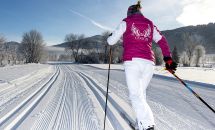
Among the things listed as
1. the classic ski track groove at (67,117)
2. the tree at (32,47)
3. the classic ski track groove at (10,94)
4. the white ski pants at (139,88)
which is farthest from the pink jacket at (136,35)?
the tree at (32,47)

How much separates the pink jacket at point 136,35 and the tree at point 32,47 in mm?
105695

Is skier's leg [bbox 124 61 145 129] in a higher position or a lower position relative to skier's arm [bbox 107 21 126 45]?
lower

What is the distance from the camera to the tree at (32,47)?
351 ft

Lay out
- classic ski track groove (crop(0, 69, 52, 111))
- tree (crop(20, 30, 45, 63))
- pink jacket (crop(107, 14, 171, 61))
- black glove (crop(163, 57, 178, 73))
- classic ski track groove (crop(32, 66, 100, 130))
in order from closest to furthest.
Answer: pink jacket (crop(107, 14, 171, 61)) < black glove (crop(163, 57, 178, 73)) < classic ski track groove (crop(32, 66, 100, 130)) < classic ski track groove (crop(0, 69, 52, 111)) < tree (crop(20, 30, 45, 63))

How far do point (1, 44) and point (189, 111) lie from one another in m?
103

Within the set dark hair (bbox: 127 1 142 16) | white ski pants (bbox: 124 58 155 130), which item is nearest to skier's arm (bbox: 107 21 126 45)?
dark hair (bbox: 127 1 142 16)

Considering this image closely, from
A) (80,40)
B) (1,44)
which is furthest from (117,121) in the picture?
(80,40)

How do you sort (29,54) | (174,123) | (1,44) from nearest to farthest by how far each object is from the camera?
(174,123), (1,44), (29,54)

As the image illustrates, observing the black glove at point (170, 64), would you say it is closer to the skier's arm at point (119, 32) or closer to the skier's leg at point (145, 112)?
A: the skier's leg at point (145, 112)

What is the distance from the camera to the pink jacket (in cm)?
424

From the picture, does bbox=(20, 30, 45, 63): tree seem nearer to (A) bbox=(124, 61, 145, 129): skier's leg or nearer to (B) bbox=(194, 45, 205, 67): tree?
(B) bbox=(194, 45, 205, 67): tree

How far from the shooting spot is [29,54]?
351 feet

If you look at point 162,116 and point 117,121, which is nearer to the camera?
point 117,121

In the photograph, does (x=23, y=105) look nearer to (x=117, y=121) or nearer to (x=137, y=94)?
(x=117, y=121)
